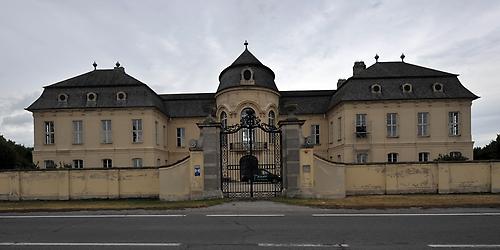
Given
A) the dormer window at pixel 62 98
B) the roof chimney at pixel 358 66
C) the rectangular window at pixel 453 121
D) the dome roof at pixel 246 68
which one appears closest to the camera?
the rectangular window at pixel 453 121

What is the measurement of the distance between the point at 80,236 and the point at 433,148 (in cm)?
3294

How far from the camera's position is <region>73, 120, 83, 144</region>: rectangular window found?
120 ft

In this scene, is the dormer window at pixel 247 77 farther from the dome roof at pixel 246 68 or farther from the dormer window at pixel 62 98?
the dormer window at pixel 62 98

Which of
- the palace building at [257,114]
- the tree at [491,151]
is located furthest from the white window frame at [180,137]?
the tree at [491,151]

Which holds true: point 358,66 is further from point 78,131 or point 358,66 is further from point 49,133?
point 49,133

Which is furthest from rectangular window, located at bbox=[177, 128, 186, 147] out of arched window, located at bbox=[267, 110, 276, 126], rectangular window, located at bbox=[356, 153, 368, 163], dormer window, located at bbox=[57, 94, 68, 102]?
rectangular window, located at bbox=[356, 153, 368, 163]

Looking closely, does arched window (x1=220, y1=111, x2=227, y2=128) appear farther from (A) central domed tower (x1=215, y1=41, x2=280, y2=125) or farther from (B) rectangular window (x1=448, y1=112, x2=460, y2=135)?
(B) rectangular window (x1=448, y1=112, x2=460, y2=135)

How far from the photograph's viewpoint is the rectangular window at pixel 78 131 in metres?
36.7

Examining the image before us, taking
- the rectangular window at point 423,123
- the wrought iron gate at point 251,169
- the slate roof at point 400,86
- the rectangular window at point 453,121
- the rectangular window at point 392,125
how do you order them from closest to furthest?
the wrought iron gate at point 251,169 < the slate roof at point 400,86 < the rectangular window at point 453,121 < the rectangular window at point 423,123 < the rectangular window at point 392,125

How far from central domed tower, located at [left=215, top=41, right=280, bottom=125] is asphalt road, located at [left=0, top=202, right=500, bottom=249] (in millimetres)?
23046

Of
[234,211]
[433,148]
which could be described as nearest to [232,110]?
[433,148]

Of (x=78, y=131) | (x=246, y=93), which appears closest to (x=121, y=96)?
(x=78, y=131)

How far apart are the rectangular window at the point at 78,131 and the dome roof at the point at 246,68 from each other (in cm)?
1356

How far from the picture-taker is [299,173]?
1789cm
